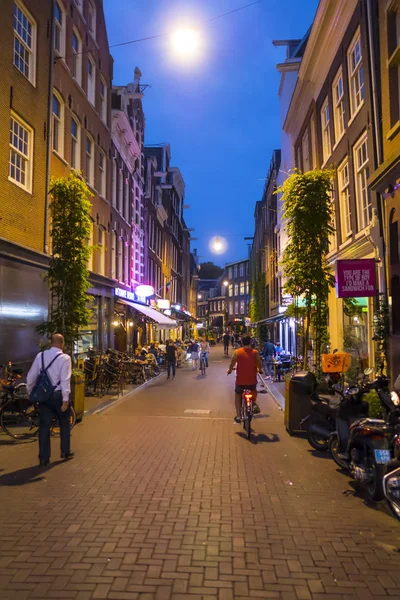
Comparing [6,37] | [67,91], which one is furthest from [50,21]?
[6,37]

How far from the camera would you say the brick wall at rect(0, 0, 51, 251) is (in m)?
11.5

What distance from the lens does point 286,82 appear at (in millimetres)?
29172

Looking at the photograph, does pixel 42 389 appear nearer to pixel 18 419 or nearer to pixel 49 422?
pixel 49 422

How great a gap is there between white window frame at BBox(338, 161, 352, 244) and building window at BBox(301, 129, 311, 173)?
493 centimetres

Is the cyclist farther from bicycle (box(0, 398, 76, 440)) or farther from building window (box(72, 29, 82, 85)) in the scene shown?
building window (box(72, 29, 82, 85))

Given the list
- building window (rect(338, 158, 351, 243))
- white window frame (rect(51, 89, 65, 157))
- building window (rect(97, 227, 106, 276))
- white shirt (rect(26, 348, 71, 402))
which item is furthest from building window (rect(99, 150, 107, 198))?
white shirt (rect(26, 348, 71, 402))

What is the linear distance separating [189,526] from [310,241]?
7026 millimetres

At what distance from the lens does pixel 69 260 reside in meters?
10.8

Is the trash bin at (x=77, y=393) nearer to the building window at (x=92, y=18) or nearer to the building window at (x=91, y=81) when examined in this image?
the building window at (x=91, y=81)

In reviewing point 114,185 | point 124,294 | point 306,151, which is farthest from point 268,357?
point 114,185

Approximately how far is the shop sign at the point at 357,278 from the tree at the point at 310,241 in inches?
22.3

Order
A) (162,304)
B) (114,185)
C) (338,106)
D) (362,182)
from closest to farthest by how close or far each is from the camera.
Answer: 1. (362,182)
2. (338,106)
3. (114,185)
4. (162,304)

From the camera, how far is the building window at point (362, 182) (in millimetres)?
12852

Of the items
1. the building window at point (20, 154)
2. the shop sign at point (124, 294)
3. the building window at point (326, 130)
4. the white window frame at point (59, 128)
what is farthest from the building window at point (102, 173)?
the building window at point (326, 130)
